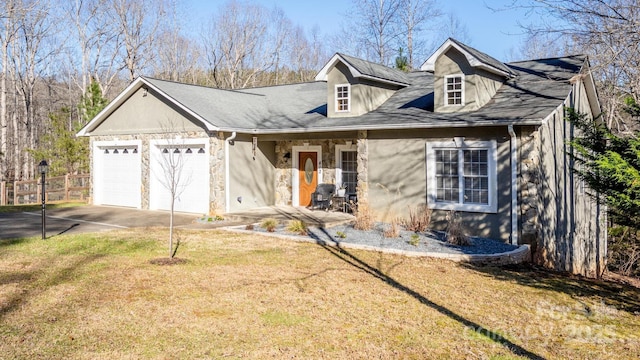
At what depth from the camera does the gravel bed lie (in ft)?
34.4

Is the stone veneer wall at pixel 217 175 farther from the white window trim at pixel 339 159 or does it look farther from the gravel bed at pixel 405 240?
the white window trim at pixel 339 159

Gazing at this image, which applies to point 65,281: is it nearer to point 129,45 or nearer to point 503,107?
point 503,107

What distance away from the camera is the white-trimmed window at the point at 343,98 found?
15500mm

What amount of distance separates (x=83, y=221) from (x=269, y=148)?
6562 millimetres

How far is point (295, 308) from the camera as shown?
6.58m

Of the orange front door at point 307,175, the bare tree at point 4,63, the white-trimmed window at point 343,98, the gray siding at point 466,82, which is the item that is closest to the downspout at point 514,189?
the gray siding at point 466,82

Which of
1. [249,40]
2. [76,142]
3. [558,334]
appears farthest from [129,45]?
[558,334]

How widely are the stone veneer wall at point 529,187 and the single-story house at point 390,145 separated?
0.08ft

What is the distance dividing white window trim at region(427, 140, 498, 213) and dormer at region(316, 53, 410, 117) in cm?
323

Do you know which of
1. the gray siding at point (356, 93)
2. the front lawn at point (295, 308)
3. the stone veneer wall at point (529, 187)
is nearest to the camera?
the front lawn at point (295, 308)

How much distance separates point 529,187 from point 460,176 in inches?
69.4

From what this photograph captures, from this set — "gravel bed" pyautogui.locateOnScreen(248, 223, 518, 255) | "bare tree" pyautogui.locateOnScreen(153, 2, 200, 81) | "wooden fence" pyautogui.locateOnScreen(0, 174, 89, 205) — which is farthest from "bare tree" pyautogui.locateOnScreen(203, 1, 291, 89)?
"gravel bed" pyautogui.locateOnScreen(248, 223, 518, 255)

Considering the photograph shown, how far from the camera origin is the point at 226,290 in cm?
739

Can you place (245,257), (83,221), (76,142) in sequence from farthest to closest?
1. (76,142)
2. (83,221)
3. (245,257)
